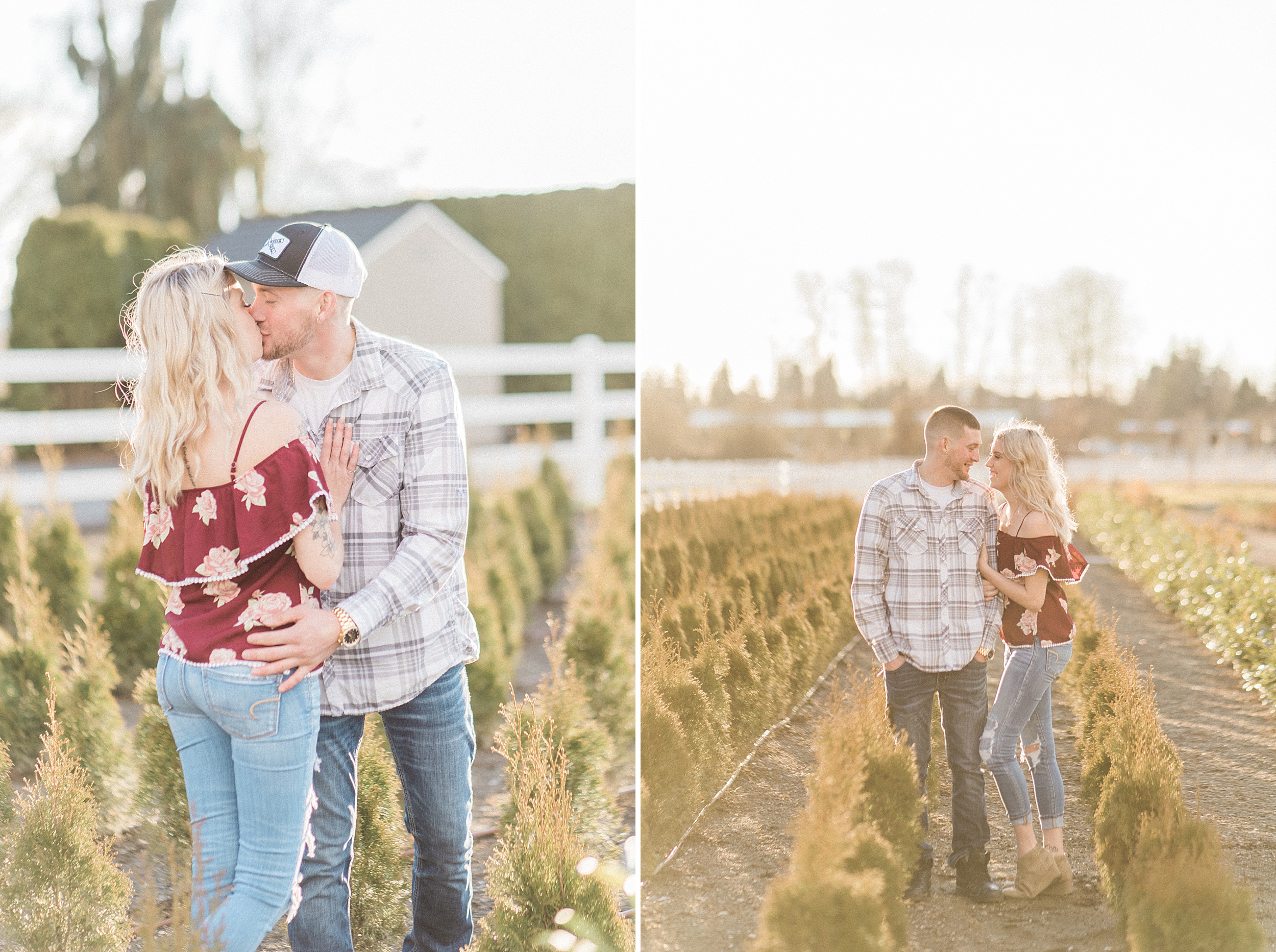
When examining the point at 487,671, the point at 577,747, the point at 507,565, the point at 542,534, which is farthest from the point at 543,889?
the point at 542,534

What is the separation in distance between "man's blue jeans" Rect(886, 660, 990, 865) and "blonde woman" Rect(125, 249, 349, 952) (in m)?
1.34

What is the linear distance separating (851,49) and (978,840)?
1.94 metres

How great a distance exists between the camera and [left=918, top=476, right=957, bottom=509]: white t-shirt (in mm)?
2268

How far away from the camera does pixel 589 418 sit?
8.81 m

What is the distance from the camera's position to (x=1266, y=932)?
231 cm

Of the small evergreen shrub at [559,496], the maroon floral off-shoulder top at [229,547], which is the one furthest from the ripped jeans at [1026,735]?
the small evergreen shrub at [559,496]

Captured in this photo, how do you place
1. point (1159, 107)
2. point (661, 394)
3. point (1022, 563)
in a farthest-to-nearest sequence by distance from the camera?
1. point (661, 394)
2. point (1159, 107)
3. point (1022, 563)

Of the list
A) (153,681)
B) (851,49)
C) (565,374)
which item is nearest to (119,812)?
(153,681)

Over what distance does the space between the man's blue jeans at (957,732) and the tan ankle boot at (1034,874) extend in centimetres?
11

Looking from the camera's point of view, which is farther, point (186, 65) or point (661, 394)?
point (186, 65)

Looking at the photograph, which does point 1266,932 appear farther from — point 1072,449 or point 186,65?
point 186,65

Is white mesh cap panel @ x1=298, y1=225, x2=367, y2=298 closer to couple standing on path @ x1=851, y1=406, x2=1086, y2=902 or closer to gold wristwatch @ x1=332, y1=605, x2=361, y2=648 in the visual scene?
gold wristwatch @ x1=332, y1=605, x2=361, y2=648

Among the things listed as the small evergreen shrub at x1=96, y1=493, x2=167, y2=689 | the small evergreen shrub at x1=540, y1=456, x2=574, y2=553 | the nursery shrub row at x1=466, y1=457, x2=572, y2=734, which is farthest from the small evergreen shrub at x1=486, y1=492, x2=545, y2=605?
the small evergreen shrub at x1=96, y1=493, x2=167, y2=689

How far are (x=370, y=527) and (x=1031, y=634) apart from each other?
59.3 inches
